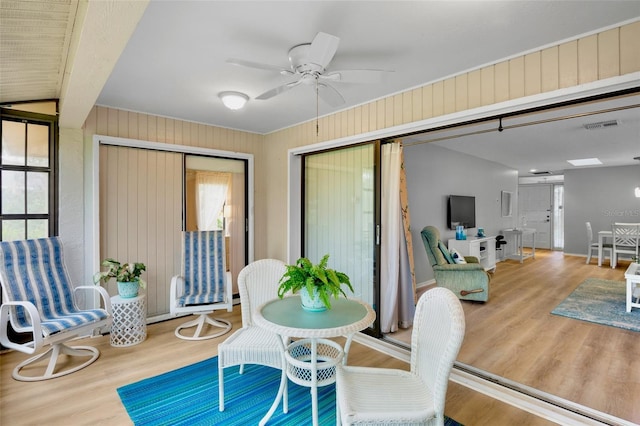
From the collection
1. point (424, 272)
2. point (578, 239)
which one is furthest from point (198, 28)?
point (578, 239)

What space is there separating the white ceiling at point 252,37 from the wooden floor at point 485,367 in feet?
7.44

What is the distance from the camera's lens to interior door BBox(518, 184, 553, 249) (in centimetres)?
1038

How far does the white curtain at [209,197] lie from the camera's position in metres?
4.38

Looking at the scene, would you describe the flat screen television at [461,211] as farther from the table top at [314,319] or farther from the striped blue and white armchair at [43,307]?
the striped blue and white armchair at [43,307]

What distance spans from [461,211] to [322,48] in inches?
212

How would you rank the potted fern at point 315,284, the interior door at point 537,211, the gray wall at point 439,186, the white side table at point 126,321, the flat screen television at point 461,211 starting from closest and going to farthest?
1. the potted fern at point 315,284
2. the white side table at point 126,321
3. the gray wall at point 439,186
4. the flat screen television at point 461,211
5. the interior door at point 537,211

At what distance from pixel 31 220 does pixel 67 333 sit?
52.6 inches

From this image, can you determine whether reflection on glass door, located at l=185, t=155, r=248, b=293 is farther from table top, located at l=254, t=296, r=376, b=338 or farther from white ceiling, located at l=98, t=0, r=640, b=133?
table top, located at l=254, t=296, r=376, b=338

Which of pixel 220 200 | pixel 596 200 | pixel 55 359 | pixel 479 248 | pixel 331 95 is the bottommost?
pixel 55 359

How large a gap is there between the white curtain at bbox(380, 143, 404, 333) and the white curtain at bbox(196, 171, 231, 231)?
2.33 m

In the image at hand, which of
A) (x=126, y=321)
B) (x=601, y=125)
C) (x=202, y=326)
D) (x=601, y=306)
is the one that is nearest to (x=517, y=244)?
(x=601, y=306)

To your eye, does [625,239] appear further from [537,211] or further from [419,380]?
[419,380]

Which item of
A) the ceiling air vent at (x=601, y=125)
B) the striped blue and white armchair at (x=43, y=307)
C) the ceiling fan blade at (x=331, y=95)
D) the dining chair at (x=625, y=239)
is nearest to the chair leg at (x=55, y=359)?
the striped blue and white armchair at (x=43, y=307)

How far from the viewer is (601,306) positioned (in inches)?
177
